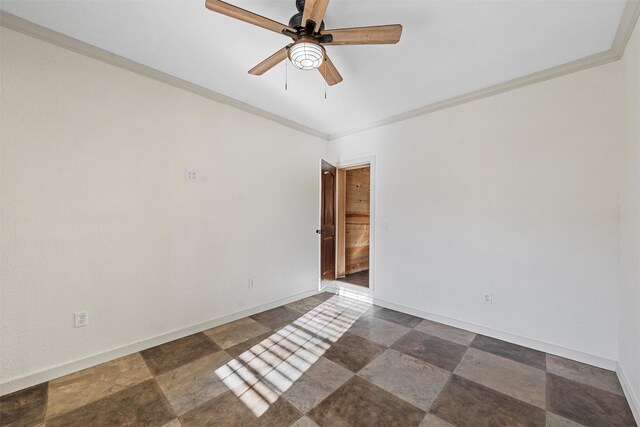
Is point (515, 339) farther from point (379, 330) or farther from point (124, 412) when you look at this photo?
point (124, 412)

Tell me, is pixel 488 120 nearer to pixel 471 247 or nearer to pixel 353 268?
pixel 471 247

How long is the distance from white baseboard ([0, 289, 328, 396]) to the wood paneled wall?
2589 mm

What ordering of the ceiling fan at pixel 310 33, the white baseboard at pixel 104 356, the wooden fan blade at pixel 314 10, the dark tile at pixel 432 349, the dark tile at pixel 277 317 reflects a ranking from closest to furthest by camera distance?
1. the wooden fan blade at pixel 314 10
2. the ceiling fan at pixel 310 33
3. the white baseboard at pixel 104 356
4. the dark tile at pixel 432 349
5. the dark tile at pixel 277 317

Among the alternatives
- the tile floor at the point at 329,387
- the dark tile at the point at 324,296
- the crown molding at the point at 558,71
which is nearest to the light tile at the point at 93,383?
the tile floor at the point at 329,387

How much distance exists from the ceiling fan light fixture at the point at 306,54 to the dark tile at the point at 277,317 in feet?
8.54

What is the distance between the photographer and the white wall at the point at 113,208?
→ 6.24 ft

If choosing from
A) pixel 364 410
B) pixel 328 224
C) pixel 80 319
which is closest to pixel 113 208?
pixel 80 319

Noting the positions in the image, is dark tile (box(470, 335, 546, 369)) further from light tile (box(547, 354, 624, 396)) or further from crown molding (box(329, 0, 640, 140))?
crown molding (box(329, 0, 640, 140))

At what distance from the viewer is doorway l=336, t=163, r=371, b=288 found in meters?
4.80

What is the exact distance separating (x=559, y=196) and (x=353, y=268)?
3.65 m

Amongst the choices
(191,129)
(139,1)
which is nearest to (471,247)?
(191,129)

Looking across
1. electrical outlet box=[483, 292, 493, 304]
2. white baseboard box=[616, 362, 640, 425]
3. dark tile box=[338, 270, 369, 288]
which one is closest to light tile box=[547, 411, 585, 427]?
white baseboard box=[616, 362, 640, 425]

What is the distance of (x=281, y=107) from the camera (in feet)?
11.1

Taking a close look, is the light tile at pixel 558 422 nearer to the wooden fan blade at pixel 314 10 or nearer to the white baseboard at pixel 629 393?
the white baseboard at pixel 629 393
